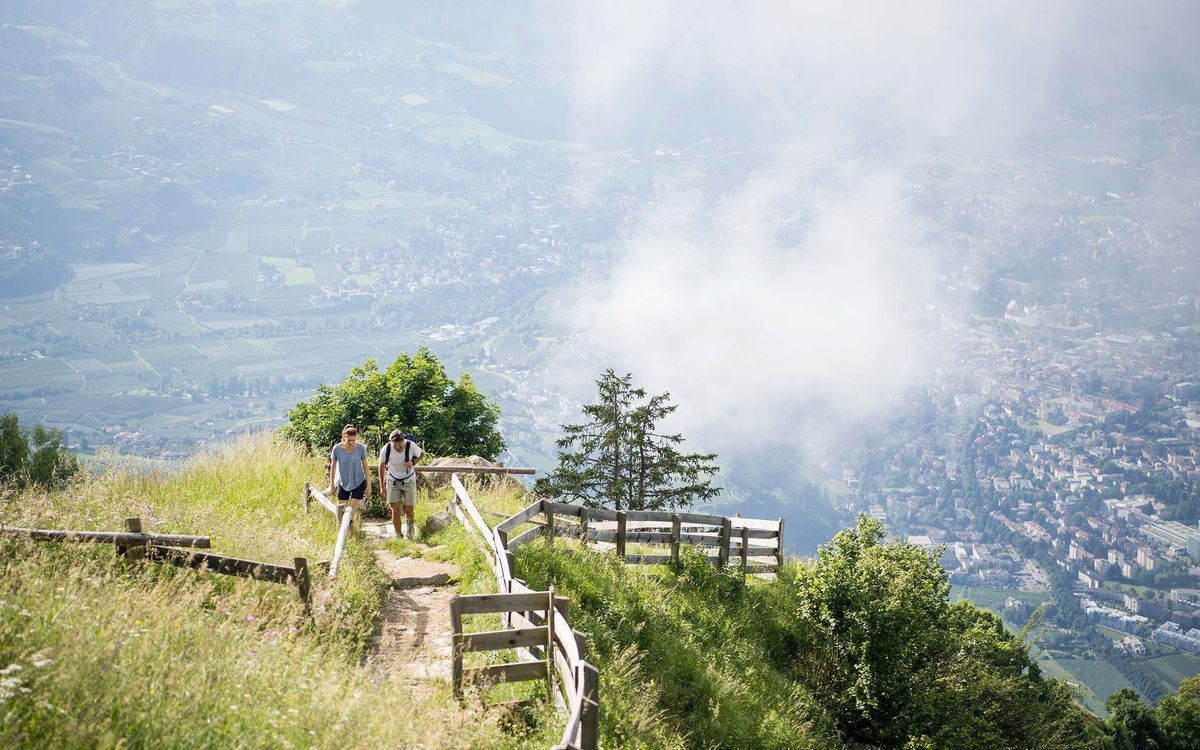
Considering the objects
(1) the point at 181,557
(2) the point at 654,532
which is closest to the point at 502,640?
(1) the point at 181,557

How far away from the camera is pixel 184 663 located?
7.19 m

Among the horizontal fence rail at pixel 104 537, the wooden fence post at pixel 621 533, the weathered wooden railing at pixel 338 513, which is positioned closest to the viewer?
the horizontal fence rail at pixel 104 537

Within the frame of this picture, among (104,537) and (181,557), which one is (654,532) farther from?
(104,537)

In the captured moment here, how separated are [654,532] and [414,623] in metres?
6.56

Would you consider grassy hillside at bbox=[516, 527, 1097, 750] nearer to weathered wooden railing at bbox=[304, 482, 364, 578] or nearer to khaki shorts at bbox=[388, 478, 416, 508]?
weathered wooden railing at bbox=[304, 482, 364, 578]

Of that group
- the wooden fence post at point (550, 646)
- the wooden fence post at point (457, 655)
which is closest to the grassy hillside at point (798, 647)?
the wooden fence post at point (550, 646)

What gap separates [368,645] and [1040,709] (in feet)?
77.3

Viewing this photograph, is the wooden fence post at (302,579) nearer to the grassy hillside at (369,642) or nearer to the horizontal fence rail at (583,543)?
the grassy hillside at (369,642)

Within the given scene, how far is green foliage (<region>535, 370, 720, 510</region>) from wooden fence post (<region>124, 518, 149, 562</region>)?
92.9 ft

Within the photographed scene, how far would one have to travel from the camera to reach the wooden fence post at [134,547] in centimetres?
959

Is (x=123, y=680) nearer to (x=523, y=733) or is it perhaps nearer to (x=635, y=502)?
(x=523, y=733)

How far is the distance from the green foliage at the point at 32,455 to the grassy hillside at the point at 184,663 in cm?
683

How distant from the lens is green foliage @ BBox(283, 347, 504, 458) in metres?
30.1

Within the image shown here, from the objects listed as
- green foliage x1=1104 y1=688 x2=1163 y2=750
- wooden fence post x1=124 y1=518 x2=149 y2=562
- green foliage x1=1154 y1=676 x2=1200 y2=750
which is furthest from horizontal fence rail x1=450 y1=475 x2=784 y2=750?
green foliage x1=1154 y1=676 x2=1200 y2=750
